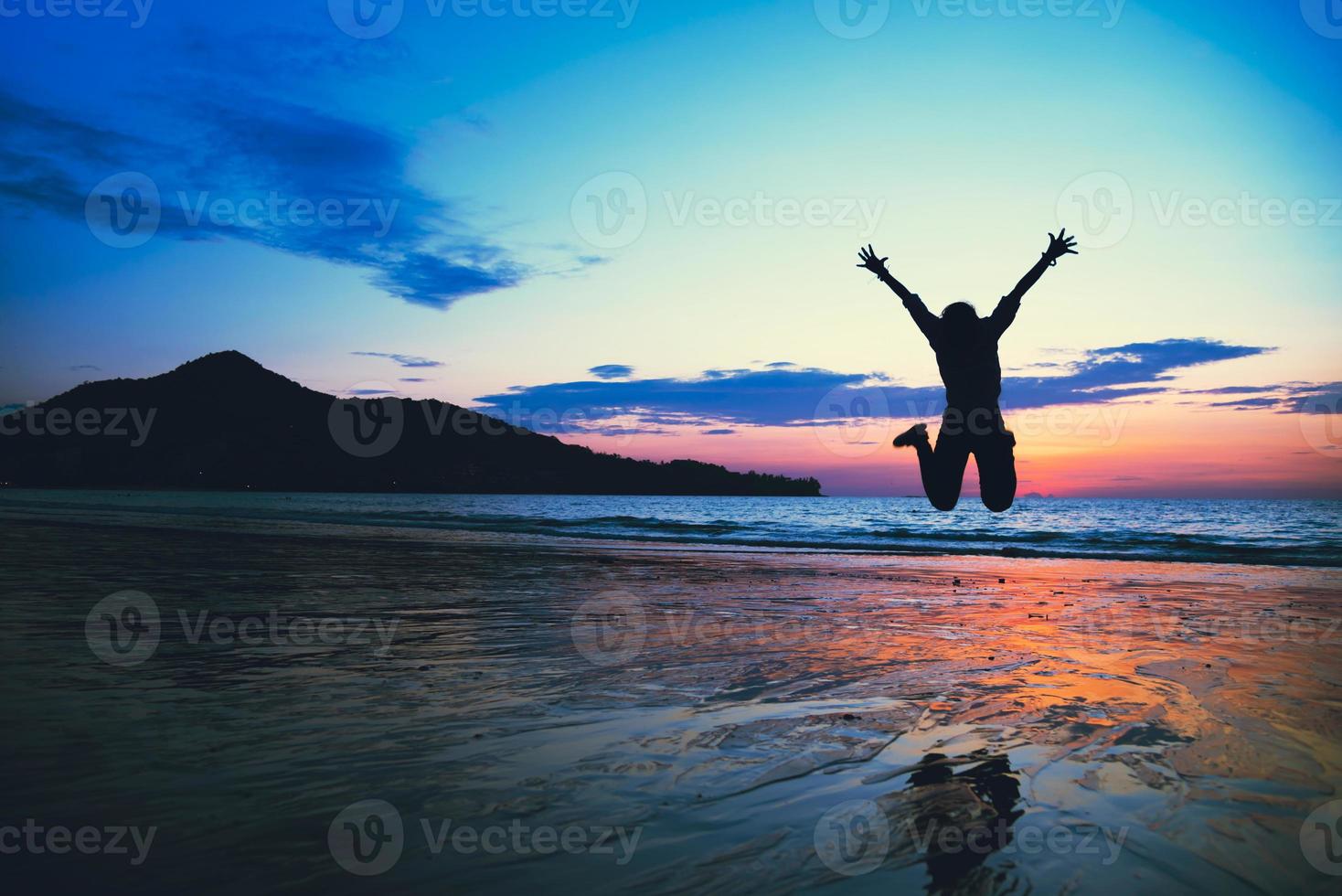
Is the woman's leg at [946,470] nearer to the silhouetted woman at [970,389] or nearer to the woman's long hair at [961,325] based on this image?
the silhouetted woman at [970,389]

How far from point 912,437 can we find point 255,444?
154 metres

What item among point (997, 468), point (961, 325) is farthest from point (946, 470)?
point (961, 325)

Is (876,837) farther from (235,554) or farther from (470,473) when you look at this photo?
(470,473)

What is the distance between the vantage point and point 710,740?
15.2 feet

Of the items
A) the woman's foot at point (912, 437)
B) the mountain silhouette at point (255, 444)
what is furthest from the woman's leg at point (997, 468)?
the mountain silhouette at point (255, 444)

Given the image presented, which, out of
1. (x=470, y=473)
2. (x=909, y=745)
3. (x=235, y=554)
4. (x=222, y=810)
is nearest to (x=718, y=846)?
(x=909, y=745)

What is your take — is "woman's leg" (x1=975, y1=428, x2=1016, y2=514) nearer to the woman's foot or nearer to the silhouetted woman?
the silhouetted woman

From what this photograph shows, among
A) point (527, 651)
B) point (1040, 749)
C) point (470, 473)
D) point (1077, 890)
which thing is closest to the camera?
Answer: point (1077, 890)

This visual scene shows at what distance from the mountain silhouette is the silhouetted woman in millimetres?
128358

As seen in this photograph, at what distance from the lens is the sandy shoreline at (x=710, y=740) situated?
3.12 metres

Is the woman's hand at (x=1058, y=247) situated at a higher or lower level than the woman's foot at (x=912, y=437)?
higher

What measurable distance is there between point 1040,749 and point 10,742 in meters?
5.92

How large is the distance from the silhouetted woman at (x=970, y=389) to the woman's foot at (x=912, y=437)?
1.85ft

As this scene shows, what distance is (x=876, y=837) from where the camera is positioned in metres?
3.32
